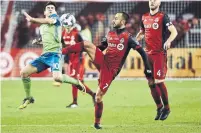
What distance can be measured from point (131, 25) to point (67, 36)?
12423 mm

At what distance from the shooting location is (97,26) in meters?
33.8

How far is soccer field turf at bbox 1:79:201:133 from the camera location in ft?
49.4

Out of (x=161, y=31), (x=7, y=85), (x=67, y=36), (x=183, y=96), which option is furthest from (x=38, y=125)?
(x=7, y=85)

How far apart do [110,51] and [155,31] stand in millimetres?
1642

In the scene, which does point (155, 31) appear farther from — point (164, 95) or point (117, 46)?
point (117, 46)

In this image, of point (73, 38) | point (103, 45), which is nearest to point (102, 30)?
point (73, 38)

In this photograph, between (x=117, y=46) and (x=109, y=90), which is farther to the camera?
(x=109, y=90)

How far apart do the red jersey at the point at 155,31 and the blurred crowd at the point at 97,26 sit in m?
15.4

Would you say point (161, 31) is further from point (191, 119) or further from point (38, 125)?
point (38, 125)

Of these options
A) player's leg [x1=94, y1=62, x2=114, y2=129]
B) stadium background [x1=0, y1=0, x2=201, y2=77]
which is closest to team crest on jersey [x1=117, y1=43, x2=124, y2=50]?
player's leg [x1=94, y1=62, x2=114, y2=129]

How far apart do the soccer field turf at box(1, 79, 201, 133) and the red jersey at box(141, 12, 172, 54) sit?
1575 mm

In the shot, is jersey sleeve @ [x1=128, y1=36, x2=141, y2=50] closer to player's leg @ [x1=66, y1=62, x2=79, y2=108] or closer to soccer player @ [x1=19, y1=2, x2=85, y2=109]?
soccer player @ [x1=19, y1=2, x2=85, y2=109]

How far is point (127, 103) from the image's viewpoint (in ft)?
67.9

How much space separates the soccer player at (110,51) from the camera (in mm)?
14969
